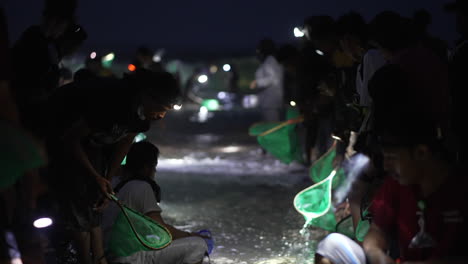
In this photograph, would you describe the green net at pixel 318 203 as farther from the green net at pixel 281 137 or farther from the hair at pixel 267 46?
the hair at pixel 267 46

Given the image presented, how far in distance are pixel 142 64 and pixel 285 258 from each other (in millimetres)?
7203

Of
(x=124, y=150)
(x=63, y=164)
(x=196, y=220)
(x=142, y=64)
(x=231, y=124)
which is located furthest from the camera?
(x=231, y=124)

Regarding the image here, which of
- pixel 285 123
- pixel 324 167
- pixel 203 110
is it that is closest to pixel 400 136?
pixel 324 167

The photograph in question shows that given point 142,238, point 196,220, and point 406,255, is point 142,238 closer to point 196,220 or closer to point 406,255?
point 406,255

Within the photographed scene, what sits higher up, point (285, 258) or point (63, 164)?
point (63, 164)

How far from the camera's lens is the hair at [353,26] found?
588cm

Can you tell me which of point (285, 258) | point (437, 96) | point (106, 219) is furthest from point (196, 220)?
point (437, 96)

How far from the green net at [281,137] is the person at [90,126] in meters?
4.46

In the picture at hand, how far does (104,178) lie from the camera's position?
470cm

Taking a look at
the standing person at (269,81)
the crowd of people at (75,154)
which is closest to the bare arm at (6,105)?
the crowd of people at (75,154)

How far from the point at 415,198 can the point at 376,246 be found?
38cm

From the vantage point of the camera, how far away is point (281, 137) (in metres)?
9.02

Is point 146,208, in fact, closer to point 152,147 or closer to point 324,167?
point 152,147

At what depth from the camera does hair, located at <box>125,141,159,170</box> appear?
511 cm
